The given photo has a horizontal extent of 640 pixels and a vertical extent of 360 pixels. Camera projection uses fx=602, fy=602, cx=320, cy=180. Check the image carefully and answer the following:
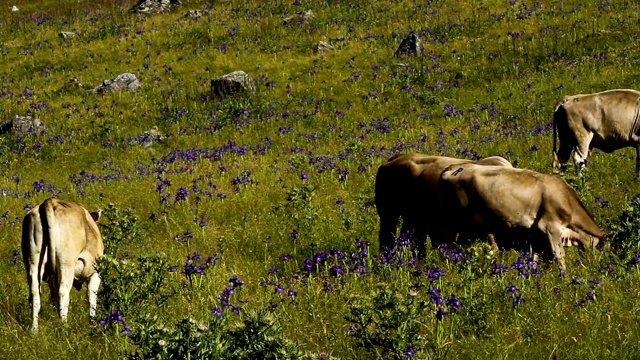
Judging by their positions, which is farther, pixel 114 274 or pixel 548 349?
pixel 114 274

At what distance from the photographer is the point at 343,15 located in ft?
91.9

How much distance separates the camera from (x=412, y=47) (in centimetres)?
2216

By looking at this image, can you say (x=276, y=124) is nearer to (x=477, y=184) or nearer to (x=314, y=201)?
(x=314, y=201)

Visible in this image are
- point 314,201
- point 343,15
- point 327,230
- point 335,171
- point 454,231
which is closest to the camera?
point 454,231

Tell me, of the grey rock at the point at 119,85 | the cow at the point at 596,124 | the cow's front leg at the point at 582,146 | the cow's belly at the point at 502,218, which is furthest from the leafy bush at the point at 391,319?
the grey rock at the point at 119,85

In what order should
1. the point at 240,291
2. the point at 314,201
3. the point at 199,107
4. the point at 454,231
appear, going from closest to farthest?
the point at 240,291, the point at 454,231, the point at 314,201, the point at 199,107

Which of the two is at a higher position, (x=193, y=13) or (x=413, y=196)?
(x=413, y=196)

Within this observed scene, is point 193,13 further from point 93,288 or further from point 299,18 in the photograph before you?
point 93,288

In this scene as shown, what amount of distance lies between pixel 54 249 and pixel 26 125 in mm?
13868

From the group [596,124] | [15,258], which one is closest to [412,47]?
[596,124]

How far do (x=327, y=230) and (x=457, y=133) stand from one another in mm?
6826

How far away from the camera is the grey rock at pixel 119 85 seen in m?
21.6

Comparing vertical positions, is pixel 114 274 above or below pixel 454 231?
below

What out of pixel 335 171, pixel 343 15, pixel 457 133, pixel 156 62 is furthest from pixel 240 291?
pixel 343 15
